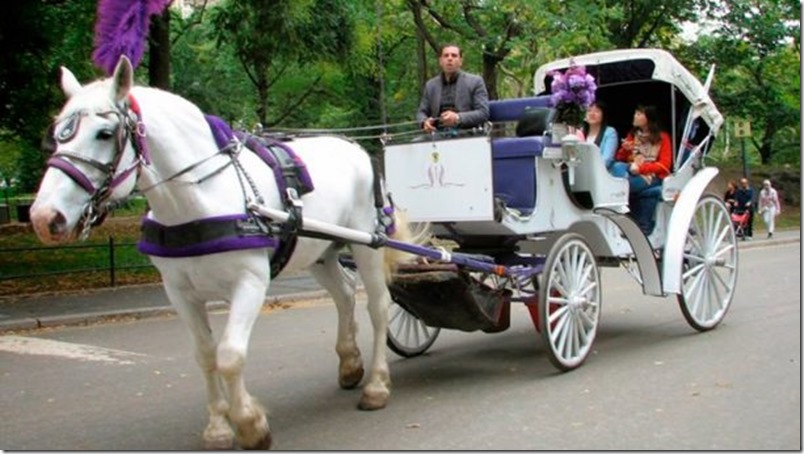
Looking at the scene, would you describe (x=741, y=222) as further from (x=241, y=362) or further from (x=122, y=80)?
(x=122, y=80)

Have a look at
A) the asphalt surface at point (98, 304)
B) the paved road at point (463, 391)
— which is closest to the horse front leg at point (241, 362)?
the paved road at point (463, 391)

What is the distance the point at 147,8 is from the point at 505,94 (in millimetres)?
27051

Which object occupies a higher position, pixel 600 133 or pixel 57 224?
pixel 600 133

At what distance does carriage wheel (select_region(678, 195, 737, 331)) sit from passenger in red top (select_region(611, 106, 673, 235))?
441 mm

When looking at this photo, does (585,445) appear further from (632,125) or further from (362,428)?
(632,125)

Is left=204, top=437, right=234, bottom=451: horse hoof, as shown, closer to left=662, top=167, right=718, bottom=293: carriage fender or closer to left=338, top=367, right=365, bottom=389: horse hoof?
left=338, top=367, right=365, bottom=389: horse hoof

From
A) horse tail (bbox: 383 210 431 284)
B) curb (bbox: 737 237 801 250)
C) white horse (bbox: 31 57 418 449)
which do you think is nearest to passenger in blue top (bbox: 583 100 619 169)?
horse tail (bbox: 383 210 431 284)

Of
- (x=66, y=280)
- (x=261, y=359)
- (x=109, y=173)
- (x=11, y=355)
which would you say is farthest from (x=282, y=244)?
(x=66, y=280)

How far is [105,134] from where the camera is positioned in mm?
4188

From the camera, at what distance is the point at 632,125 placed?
9305mm

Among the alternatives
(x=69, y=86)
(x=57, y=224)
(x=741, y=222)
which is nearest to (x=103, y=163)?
(x=57, y=224)

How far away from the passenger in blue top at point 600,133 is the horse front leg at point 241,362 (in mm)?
4594

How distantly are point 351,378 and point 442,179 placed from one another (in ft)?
5.47

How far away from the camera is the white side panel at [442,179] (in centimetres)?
655
